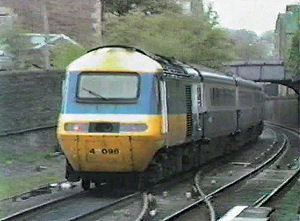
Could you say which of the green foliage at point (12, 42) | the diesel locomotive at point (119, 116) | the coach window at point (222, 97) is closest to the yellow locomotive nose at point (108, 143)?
the diesel locomotive at point (119, 116)

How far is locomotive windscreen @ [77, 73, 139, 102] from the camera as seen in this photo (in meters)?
15.0

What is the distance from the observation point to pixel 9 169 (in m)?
19.5

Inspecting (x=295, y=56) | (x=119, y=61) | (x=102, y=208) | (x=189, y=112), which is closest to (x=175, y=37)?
(x=295, y=56)

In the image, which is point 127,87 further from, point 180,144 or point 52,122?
point 52,122

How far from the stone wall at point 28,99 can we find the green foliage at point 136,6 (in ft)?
95.7

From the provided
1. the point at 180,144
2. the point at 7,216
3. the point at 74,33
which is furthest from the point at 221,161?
the point at 74,33

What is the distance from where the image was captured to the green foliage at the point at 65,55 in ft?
102

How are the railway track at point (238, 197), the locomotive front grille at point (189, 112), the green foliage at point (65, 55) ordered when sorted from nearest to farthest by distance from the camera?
the railway track at point (238, 197) < the locomotive front grille at point (189, 112) < the green foliage at point (65, 55)

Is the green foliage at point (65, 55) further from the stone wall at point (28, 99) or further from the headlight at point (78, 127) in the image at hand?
the headlight at point (78, 127)

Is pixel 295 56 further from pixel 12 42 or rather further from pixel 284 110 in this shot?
pixel 284 110

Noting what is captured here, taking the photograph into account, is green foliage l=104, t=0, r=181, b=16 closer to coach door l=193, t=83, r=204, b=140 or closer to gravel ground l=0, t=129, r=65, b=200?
gravel ground l=0, t=129, r=65, b=200

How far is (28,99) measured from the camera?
82.2 feet

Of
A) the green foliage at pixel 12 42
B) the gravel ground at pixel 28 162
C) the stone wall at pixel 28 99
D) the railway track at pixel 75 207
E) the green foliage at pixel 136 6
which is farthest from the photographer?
the green foliage at pixel 136 6

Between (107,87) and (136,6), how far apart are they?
42543 mm
